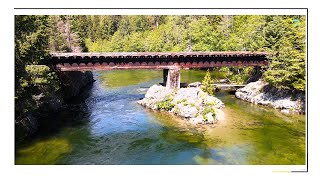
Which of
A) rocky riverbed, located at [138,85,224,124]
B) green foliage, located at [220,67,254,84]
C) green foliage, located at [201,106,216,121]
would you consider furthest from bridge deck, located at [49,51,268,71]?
green foliage, located at [201,106,216,121]

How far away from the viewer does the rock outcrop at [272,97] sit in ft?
102

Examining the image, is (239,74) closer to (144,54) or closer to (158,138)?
(144,54)

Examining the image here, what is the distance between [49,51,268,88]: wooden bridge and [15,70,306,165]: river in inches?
159

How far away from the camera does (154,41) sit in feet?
232

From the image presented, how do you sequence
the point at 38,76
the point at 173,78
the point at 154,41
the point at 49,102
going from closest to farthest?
the point at 38,76
the point at 49,102
the point at 173,78
the point at 154,41

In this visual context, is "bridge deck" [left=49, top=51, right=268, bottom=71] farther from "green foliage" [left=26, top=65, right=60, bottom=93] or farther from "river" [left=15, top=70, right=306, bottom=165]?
"green foliage" [left=26, top=65, right=60, bottom=93]

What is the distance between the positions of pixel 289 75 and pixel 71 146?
2004cm

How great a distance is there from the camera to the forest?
24498mm

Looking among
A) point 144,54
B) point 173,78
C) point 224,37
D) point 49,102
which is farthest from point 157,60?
point 224,37

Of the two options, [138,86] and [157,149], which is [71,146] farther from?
[138,86]

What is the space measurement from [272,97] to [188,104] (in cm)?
971

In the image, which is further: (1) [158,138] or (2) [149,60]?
(2) [149,60]

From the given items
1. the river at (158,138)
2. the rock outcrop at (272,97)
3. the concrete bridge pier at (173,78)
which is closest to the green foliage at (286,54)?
the rock outcrop at (272,97)
